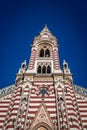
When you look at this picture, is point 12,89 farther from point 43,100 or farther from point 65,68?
point 65,68

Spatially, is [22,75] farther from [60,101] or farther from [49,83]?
[60,101]

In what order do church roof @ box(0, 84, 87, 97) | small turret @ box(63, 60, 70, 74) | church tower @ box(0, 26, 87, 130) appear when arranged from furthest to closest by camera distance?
small turret @ box(63, 60, 70, 74), church roof @ box(0, 84, 87, 97), church tower @ box(0, 26, 87, 130)

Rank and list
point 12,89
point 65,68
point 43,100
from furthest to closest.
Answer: point 65,68 < point 12,89 < point 43,100

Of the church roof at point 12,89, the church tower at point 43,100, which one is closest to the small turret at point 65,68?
the church tower at point 43,100

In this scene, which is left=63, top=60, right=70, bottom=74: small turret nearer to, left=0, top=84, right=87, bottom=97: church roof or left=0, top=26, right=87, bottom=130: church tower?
left=0, top=26, right=87, bottom=130: church tower

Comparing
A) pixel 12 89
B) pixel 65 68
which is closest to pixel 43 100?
pixel 12 89

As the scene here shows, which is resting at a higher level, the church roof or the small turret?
the small turret

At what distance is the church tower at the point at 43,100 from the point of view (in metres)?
18.1

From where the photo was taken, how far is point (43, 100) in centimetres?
2070

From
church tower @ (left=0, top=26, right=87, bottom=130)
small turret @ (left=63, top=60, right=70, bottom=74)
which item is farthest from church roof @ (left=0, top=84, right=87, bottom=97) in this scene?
small turret @ (left=63, top=60, right=70, bottom=74)

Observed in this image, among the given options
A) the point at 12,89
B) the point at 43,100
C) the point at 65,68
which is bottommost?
the point at 43,100

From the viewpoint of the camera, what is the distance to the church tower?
1808 centimetres

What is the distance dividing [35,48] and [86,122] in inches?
645

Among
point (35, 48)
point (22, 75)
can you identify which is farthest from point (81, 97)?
point (35, 48)
